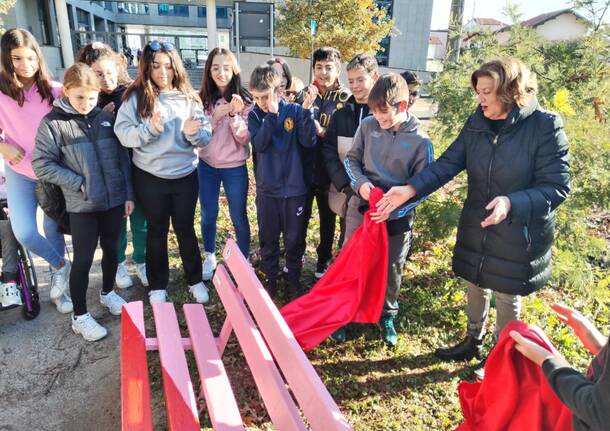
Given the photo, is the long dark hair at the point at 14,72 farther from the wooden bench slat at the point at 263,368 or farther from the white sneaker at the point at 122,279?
the wooden bench slat at the point at 263,368

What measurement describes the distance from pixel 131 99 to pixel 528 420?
3.04m

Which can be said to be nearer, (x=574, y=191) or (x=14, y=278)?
(x=14, y=278)

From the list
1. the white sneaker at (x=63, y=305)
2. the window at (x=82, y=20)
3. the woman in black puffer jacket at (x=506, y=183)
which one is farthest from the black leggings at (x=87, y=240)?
the window at (x=82, y=20)

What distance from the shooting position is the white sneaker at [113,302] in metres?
3.60

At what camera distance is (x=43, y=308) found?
12.2 ft

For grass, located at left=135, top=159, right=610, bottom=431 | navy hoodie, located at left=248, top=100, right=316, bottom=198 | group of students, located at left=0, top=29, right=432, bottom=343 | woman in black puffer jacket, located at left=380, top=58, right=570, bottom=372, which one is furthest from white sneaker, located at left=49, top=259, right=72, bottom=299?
A: woman in black puffer jacket, located at left=380, top=58, right=570, bottom=372

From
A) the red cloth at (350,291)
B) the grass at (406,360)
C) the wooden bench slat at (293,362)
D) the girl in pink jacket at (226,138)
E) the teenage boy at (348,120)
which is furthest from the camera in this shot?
the girl in pink jacket at (226,138)

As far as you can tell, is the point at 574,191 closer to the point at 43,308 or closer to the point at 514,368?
the point at 514,368

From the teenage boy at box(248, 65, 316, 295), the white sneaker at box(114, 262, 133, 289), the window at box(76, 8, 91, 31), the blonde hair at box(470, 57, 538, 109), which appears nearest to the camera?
the blonde hair at box(470, 57, 538, 109)

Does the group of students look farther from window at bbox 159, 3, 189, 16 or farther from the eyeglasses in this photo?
window at bbox 159, 3, 189, 16

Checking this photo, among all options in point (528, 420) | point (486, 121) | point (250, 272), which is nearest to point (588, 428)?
point (528, 420)

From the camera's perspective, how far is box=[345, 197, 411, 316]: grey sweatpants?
318 cm

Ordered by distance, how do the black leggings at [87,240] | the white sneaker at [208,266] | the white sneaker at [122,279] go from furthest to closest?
the white sneaker at [208,266], the white sneaker at [122,279], the black leggings at [87,240]

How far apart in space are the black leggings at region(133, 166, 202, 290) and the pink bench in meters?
0.88
